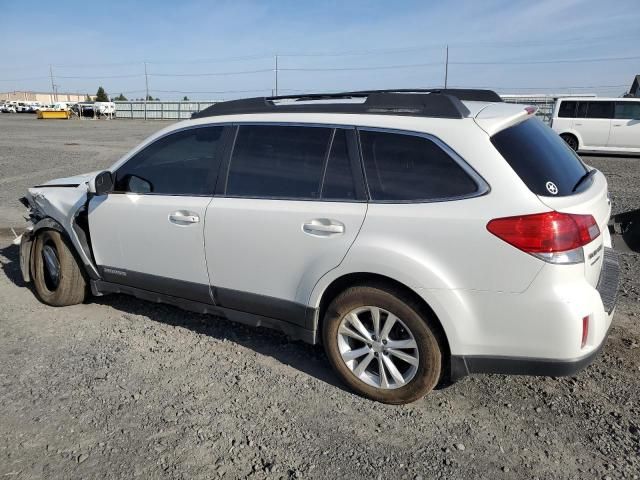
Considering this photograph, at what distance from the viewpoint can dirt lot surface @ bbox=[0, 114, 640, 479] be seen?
270 centimetres

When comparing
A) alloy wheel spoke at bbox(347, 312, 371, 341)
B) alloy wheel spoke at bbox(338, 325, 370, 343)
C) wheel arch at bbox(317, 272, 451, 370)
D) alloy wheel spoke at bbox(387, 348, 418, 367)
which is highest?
wheel arch at bbox(317, 272, 451, 370)

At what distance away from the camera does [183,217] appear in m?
3.72

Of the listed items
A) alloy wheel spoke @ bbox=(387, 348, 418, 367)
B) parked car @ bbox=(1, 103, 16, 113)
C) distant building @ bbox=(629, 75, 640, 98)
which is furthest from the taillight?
parked car @ bbox=(1, 103, 16, 113)

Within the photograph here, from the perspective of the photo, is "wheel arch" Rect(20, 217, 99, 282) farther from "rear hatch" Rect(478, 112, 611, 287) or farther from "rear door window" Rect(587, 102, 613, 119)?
"rear door window" Rect(587, 102, 613, 119)

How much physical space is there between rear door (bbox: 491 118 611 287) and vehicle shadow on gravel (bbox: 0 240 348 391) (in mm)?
1672

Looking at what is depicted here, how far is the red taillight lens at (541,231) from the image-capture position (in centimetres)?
261

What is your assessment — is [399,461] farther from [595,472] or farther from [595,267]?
[595,267]

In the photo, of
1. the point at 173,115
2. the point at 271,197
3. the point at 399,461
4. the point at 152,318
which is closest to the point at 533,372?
the point at 399,461

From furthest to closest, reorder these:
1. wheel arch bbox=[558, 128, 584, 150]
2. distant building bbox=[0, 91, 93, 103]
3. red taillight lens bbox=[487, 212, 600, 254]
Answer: distant building bbox=[0, 91, 93, 103], wheel arch bbox=[558, 128, 584, 150], red taillight lens bbox=[487, 212, 600, 254]

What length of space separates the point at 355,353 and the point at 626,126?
53.8 ft

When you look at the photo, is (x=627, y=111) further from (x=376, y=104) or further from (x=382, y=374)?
(x=382, y=374)

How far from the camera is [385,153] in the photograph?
3072 mm

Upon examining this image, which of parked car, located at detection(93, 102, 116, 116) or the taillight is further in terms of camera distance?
parked car, located at detection(93, 102, 116, 116)

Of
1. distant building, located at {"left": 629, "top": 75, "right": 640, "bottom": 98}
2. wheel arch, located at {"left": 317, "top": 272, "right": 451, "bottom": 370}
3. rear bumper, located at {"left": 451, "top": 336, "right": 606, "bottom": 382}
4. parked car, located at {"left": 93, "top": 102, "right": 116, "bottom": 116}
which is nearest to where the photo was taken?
rear bumper, located at {"left": 451, "top": 336, "right": 606, "bottom": 382}
